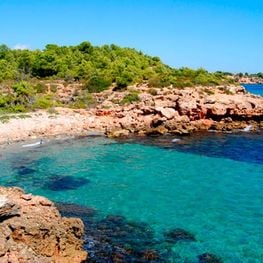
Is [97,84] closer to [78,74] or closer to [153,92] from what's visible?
[78,74]

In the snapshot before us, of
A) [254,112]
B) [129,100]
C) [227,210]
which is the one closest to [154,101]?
[129,100]

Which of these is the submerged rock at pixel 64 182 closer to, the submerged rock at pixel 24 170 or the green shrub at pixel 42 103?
the submerged rock at pixel 24 170

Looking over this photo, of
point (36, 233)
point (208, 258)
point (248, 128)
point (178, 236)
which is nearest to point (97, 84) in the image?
point (248, 128)

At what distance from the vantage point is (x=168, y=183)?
97.9 feet

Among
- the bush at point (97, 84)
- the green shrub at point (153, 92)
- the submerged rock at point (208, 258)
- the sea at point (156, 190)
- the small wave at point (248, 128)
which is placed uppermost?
the bush at point (97, 84)

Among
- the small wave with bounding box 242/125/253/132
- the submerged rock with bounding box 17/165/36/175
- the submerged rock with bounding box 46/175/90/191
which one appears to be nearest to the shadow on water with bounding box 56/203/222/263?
the submerged rock with bounding box 46/175/90/191

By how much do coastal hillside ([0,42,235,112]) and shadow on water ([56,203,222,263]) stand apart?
107 feet

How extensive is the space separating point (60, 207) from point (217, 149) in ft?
64.0

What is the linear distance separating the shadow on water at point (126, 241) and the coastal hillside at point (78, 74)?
107 ft

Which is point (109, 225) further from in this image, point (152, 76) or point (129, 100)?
point (152, 76)

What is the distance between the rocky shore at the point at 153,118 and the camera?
152ft

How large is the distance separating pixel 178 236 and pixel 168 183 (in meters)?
9.17

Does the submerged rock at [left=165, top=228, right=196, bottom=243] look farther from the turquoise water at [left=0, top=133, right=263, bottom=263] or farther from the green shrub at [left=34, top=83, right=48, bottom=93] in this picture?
the green shrub at [left=34, top=83, right=48, bottom=93]

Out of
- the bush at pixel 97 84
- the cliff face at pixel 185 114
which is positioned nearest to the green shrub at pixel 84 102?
the cliff face at pixel 185 114
